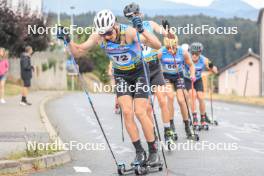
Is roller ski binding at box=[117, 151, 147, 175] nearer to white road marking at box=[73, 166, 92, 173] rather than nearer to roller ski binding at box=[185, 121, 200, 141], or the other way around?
white road marking at box=[73, 166, 92, 173]

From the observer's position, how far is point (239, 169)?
30.3 ft

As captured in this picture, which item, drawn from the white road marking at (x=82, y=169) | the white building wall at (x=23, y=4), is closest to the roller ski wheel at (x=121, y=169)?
the white road marking at (x=82, y=169)

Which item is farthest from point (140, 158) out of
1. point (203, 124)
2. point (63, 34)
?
point (203, 124)

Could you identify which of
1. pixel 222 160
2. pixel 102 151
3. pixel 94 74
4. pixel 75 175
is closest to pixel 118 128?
pixel 102 151

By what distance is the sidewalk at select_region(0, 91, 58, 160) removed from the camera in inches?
426

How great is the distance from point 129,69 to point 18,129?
5.43 m

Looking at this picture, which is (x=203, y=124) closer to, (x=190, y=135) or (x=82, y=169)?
(x=190, y=135)

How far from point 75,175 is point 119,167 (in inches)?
22.9

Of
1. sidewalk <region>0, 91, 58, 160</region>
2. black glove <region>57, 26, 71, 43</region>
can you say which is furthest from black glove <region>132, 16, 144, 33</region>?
sidewalk <region>0, 91, 58, 160</region>

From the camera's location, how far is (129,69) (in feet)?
30.2

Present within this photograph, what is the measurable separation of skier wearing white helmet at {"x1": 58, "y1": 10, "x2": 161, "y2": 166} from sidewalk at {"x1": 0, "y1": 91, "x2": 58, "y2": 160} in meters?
1.82

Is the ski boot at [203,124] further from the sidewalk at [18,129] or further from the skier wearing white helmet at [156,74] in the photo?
the skier wearing white helmet at [156,74]

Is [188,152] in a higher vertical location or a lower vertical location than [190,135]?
lower

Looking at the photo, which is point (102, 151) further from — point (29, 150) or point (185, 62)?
point (185, 62)
